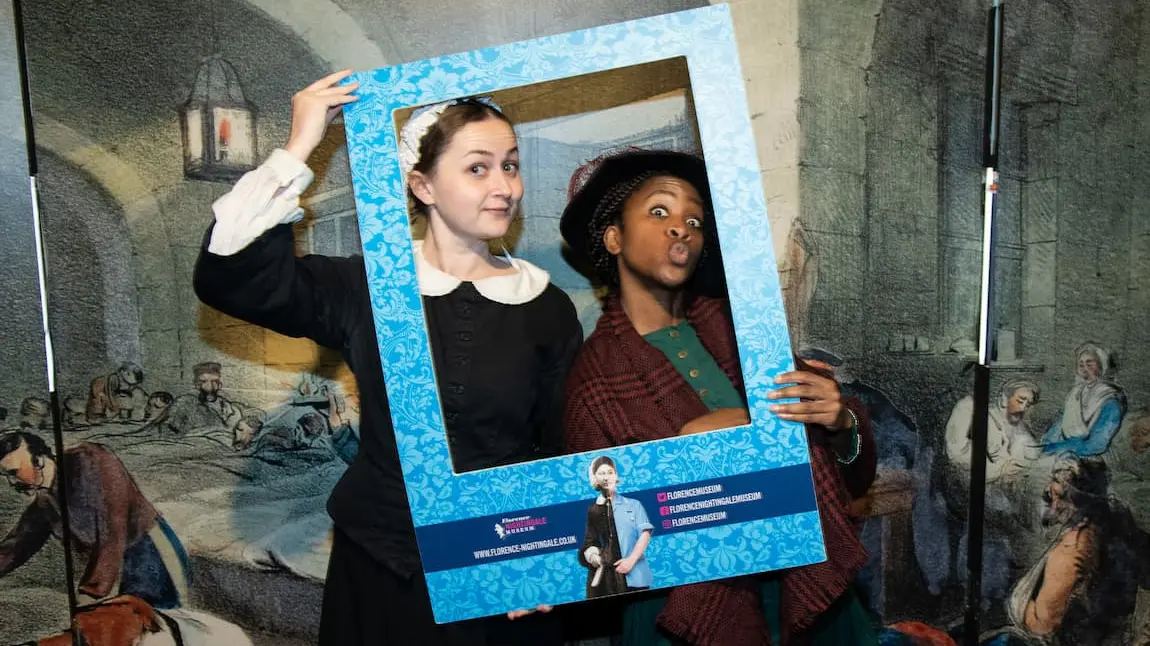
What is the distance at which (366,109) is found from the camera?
2.15 meters

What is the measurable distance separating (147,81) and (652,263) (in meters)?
1.62

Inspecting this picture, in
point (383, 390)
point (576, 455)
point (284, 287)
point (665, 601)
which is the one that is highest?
point (284, 287)

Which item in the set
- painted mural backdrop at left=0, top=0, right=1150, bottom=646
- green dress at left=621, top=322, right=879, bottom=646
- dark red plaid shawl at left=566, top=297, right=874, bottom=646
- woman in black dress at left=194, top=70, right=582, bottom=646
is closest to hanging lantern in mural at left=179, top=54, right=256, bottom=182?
painted mural backdrop at left=0, top=0, right=1150, bottom=646

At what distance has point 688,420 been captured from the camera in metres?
2.22

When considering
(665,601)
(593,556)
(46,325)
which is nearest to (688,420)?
(593,556)

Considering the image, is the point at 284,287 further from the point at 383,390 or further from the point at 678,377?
the point at 678,377

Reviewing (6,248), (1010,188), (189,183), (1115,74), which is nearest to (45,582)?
(6,248)

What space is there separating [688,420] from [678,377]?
0.12 metres

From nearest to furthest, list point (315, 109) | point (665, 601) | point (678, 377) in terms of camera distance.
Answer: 1. point (315, 109)
2. point (678, 377)
3. point (665, 601)

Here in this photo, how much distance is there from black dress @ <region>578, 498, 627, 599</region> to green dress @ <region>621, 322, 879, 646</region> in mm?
256

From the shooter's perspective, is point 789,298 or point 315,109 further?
point 789,298

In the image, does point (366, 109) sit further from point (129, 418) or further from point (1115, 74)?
point (1115, 74)

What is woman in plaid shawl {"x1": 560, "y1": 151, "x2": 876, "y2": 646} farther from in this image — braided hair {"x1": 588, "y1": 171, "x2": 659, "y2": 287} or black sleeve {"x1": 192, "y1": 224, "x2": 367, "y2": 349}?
black sleeve {"x1": 192, "y1": 224, "x2": 367, "y2": 349}

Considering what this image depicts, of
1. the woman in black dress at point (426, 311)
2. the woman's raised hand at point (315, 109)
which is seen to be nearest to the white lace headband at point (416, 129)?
the woman in black dress at point (426, 311)
